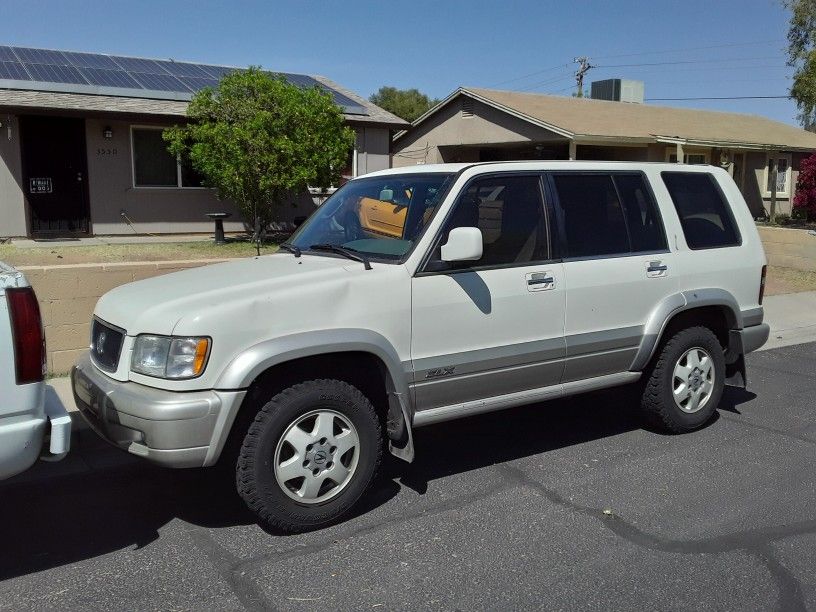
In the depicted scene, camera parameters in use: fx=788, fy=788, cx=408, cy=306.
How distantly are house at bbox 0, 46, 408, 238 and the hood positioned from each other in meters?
11.8

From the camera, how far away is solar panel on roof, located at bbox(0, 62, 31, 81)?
1555 centimetres

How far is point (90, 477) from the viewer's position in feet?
16.6

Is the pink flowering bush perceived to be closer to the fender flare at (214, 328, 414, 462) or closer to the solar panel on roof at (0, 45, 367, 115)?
the solar panel on roof at (0, 45, 367, 115)

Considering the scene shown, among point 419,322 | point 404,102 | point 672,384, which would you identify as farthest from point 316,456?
point 404,102

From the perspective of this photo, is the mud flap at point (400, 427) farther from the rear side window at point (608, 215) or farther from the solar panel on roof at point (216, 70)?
the solar panel on roof at point (216, 70)

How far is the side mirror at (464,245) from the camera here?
14.2ft

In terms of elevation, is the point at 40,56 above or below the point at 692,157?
above

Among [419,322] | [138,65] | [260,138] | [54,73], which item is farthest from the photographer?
[138,65]

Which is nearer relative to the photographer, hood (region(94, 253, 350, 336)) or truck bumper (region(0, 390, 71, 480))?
truck bumper (region(0, 390, 71, 480))

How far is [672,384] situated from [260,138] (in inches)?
416

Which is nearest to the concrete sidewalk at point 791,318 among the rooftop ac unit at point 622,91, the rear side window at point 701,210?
the rear side window at point 701,210

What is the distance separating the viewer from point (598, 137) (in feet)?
72.0

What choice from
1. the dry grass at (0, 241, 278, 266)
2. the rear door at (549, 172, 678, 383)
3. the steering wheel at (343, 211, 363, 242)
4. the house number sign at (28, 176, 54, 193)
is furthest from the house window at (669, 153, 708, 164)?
the steering wheel at (343, 211, 363, 242)

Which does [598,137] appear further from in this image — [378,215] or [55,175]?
[378,215]
